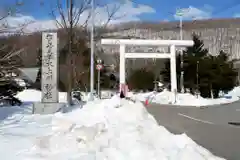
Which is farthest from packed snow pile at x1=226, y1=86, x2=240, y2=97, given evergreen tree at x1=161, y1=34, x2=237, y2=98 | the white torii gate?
the white torii gate

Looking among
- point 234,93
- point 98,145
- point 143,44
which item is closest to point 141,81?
point 234,93

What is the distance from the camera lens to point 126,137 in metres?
6.25

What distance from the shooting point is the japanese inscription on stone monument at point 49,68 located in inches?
489

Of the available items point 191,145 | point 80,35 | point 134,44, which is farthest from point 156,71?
point 191,145

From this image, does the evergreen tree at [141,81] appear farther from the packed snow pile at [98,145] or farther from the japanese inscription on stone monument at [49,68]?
the packed snow pile at [98,145]

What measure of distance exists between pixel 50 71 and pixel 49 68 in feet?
0.42

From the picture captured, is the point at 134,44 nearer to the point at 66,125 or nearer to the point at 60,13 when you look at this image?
the point at 60,13

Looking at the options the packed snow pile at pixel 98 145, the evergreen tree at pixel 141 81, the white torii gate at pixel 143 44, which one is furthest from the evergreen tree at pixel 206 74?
the packed snow pile at pixel 98 145

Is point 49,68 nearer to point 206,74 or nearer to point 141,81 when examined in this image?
Answer: point 206,74

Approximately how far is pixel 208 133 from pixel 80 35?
41.0 feet

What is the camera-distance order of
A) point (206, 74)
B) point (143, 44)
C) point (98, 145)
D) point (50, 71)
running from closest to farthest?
point (98, 145), point (50, 71), point (143, 44), point (206, 74)

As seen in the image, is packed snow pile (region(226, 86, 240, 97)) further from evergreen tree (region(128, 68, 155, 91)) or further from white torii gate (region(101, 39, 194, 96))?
white torii gate (region(101, 39, 194, 96))

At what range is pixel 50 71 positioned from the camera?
1253 centimetres

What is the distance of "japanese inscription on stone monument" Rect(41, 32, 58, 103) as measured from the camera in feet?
40.7
